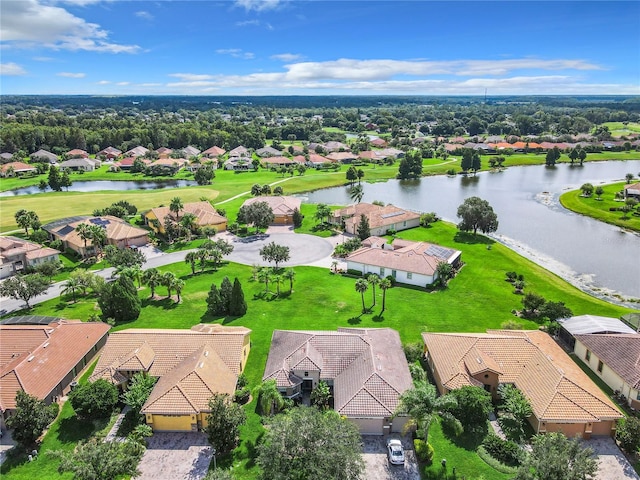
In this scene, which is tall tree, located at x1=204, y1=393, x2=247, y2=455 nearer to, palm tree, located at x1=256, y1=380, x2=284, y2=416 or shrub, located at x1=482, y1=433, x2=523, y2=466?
palm tree, located at x1=256, y1=380, x2=284, y2=416

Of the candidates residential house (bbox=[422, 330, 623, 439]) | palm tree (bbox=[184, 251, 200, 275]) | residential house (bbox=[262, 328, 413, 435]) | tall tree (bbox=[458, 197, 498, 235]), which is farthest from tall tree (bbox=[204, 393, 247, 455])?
tall tree (bbox=[458, 197, 498, 235])

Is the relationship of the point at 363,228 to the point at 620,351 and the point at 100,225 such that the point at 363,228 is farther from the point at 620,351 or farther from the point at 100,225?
the point at 100,225

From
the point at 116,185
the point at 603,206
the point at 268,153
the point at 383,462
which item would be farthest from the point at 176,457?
the point at 268,153

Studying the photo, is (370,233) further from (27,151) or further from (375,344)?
(27,151)

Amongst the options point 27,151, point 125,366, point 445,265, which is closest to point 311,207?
point 445,265

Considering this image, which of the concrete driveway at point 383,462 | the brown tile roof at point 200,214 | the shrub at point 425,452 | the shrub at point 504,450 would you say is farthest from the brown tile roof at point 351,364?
the brown tile roof at point 200,214

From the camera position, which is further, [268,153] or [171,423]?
[268,153]

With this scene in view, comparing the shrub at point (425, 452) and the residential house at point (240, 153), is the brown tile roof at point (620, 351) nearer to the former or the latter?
the shrub at point (425, 452)
